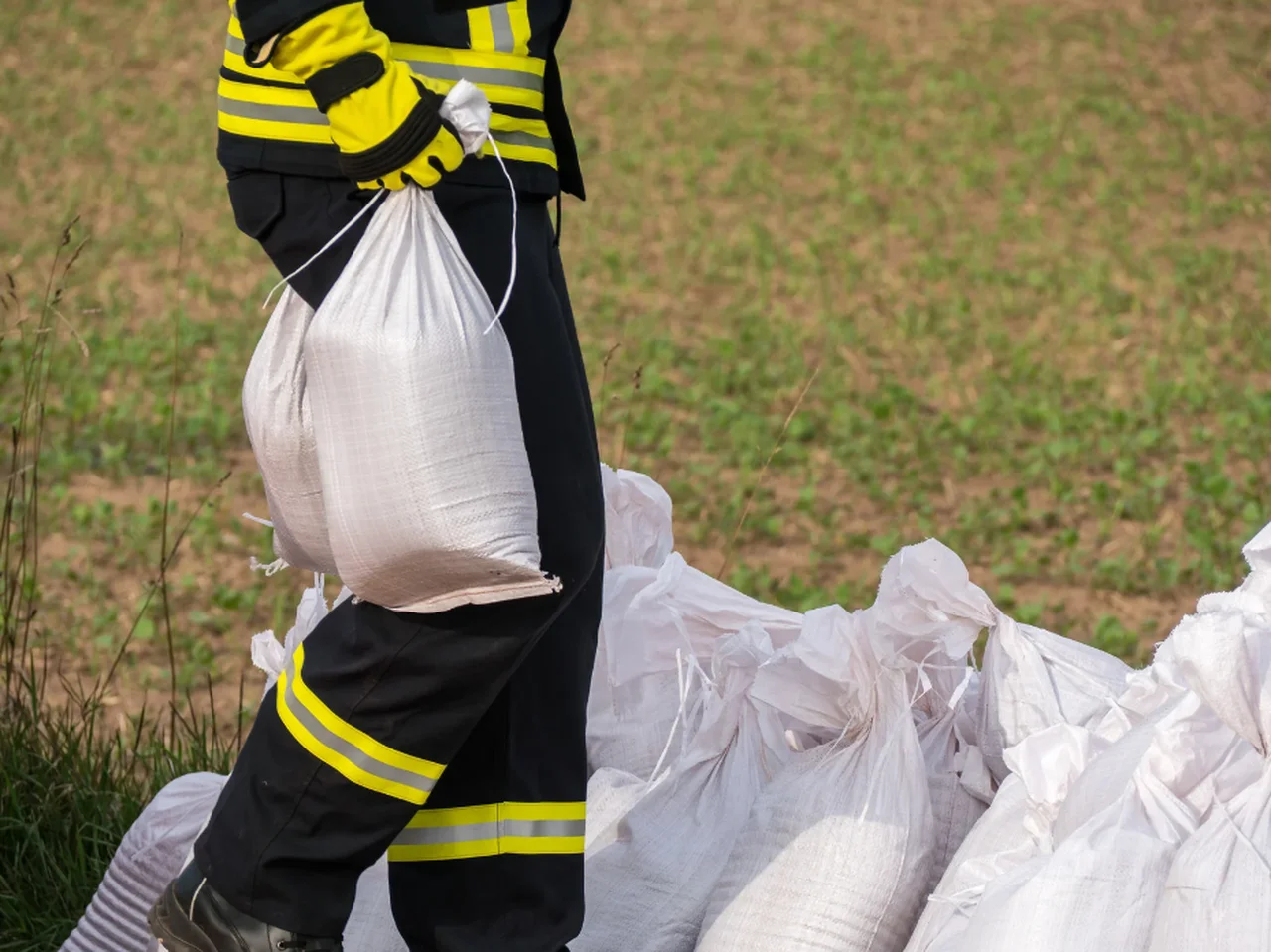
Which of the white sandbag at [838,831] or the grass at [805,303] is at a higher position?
the white sandbag at [838,831]

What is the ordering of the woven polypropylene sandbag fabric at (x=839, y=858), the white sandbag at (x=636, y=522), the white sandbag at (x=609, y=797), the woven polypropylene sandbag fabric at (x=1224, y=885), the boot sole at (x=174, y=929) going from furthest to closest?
1. the white sandbag at (x=636, y=522)
2. the white sandbag at (x=609, y=797)
3. the woven polypropylene sandbag fabric at (x=839, y=858)
4. the boot sole at (x=174, y=929)
5. the woven polypropylene sandbag fabric at (x=1224, y=885)

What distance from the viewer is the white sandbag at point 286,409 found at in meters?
1.81

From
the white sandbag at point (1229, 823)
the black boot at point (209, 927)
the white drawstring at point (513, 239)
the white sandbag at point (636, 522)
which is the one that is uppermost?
the white drawstring at point (513, 239)

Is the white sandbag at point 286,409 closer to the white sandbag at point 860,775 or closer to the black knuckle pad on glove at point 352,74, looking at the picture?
the black knuckle pad on glove at point 352,74

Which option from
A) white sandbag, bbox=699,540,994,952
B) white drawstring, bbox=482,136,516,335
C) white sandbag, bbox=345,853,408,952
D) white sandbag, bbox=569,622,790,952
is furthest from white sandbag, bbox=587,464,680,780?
white drawstring, bbox=482,136,516,335

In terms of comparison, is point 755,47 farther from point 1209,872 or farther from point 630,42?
point 1209,872

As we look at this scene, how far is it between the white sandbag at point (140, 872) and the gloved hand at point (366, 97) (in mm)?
1009

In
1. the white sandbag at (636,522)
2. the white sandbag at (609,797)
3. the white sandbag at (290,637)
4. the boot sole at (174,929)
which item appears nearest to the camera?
the boot sole at (174,929)

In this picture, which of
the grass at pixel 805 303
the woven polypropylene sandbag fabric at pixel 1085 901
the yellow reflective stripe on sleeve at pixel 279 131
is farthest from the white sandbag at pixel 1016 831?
the grass at pixel 805 303

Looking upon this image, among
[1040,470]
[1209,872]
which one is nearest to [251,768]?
[1209,872]

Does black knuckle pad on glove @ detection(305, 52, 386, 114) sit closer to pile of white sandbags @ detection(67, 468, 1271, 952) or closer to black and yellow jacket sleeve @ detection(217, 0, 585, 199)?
black and yellow jacket sleeve @ detection(217, 0, 585, 199)

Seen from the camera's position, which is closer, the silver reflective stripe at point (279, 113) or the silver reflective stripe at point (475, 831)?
the silver reflective stripe at point (279, 113)

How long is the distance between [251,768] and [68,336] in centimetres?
460

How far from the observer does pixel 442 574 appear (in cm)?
168
